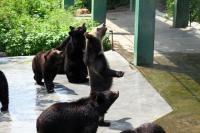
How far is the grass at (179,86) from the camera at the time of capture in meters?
8.57

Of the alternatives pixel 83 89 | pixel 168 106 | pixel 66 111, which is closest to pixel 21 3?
pixel 83 89

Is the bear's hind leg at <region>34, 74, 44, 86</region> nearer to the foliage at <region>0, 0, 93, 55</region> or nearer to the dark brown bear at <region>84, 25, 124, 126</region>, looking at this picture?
the dark brown bear at <region>84, 25, 124, 126</region>

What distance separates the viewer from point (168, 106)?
9398mm

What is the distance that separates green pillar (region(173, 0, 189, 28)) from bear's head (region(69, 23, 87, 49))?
308 inches

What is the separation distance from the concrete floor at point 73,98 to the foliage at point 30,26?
1.65m

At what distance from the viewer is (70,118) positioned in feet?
23.0

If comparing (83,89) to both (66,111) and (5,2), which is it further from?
(5,2)

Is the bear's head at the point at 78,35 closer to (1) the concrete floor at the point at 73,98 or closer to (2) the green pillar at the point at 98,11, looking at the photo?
(1) the concrete floor at the point at 73,98

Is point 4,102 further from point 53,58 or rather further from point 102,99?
point 102,99

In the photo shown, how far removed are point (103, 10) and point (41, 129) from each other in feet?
36.2

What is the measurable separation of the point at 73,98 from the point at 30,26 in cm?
634

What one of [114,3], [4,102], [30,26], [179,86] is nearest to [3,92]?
[4,102]

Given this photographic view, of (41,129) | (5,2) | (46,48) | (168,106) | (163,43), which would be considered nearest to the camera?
(41,129)

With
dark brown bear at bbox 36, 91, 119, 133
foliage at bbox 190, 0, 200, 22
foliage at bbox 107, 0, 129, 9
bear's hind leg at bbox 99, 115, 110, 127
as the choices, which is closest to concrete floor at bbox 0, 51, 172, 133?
bear's hind leg at bbox 99, 115, 110, 127
